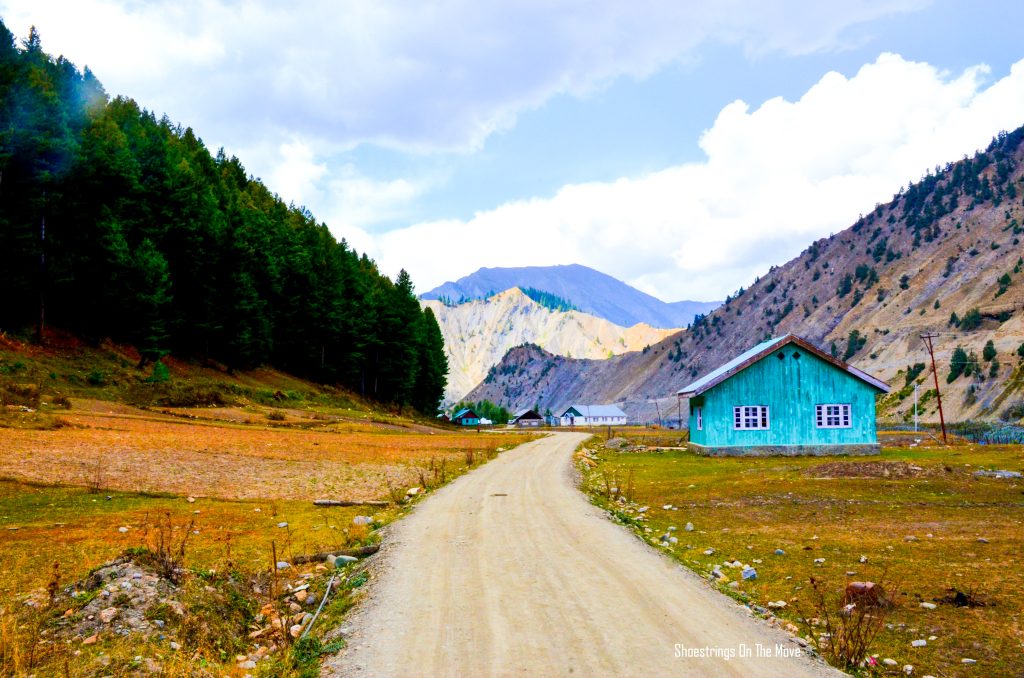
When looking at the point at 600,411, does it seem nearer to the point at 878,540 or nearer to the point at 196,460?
the point at 196,460

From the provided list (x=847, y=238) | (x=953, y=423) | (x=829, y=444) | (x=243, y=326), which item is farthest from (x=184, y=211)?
(x=847, y=238)

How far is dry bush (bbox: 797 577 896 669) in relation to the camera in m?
7.82

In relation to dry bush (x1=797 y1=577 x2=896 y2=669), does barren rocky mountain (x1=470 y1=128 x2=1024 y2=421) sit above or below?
above

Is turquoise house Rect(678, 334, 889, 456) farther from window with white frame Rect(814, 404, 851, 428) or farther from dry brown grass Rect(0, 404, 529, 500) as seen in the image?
dry brown grass Rect(0, 404, 529, 500)

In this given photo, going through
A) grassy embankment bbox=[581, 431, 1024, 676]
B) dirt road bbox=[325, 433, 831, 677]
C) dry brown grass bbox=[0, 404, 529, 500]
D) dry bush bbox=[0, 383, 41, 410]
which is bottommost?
grassy embankment bbox=[581, 431, 1024, 676]

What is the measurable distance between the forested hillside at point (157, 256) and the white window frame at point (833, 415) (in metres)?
52.8

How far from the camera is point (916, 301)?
5039 inches

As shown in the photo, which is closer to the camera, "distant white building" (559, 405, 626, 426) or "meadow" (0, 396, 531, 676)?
"meadow" (0, 396, 531, 676)

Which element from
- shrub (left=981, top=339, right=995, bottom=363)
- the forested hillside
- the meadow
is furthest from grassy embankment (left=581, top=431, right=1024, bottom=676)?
shrub (left=981, top=339, right=995, bottom=363)

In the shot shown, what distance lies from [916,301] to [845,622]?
14238cm

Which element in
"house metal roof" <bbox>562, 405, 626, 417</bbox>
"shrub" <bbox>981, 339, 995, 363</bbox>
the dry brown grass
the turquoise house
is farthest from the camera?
"house metal roof" <bbox>562, 405, 626, 417</bbox>

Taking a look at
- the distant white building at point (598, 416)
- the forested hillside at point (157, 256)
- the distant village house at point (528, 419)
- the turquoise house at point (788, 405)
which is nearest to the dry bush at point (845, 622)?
the turquoise house at point (788, 405)

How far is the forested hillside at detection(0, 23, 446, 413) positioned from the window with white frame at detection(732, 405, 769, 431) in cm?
4740

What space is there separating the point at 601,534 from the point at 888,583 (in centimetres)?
A: 597
